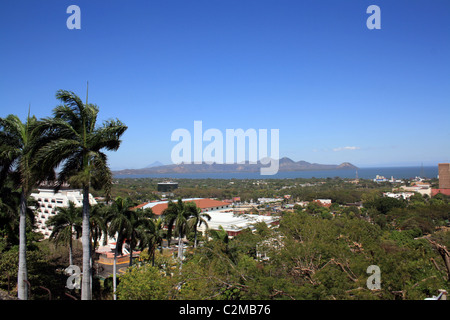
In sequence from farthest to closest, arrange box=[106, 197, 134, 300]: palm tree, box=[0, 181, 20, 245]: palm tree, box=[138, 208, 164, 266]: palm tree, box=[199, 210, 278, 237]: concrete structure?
box=[199, 210, 278, 237]: concrete structure → box=[138, 208, 164, 266]: palm tree → box=[106, 197, 134, 300]: palm tree → box=[0, 181, 20, 245]: palm tree

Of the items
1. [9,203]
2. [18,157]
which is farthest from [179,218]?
[18,157]

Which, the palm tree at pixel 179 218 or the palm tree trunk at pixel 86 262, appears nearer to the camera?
the palm tree trunk at pixel 86 262

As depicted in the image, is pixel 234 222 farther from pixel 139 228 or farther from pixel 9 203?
pixel 9 203

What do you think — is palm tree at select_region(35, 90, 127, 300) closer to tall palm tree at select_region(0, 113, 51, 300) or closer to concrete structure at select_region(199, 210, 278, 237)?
tall palm tree at select_region(0, 113, 51, 300)

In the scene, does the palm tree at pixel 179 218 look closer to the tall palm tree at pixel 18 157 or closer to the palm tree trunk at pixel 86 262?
the tall palm tree at pixel 18 157

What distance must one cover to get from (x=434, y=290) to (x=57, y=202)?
39.1 metres

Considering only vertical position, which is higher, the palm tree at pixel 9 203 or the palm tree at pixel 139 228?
the palm tree at pixel 9 203

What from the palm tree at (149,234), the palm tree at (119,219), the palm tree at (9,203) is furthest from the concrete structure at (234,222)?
the palm tree at (9,203)

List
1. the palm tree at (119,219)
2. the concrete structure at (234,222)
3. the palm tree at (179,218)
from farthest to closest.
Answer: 1. the concrete structure at (234,222)
2. the palm tree at (179,218)
3. the palm tree at (119,219)

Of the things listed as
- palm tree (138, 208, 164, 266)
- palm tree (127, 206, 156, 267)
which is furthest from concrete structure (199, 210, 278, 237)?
palm tree (127, 206, 156, 267)

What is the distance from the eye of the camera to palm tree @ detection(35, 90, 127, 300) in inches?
278

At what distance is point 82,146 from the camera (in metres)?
7.33

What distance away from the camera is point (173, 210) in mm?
17500

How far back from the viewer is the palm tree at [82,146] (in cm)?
705
